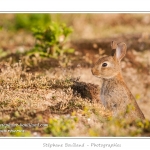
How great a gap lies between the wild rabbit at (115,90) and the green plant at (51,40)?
172 cm

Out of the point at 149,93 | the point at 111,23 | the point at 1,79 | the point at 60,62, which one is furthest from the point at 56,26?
the point at 111,23

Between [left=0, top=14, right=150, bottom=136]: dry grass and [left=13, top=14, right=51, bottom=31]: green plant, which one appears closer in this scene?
[left=0, top=14, right=150, bottom=136]: dry grass

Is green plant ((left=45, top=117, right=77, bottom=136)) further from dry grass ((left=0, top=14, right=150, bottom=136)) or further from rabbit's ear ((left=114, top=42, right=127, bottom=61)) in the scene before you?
rabbit's ear ((left=114, top=42, right=127, bottom=61))

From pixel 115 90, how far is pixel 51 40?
2161mm

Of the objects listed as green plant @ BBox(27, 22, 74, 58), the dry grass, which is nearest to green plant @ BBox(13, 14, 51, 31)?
the dry grass

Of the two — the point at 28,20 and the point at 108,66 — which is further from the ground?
the point at 28,20

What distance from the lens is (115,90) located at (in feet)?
22.5

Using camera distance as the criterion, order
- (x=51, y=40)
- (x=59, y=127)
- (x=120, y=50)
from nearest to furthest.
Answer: (x=59, y=127) < (x=120, y=50) < (x=51, y=40)

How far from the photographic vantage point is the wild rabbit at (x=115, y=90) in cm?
675

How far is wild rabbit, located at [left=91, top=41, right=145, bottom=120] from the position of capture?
675cm

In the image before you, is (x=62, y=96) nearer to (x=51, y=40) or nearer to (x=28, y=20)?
(x=51, y=40)

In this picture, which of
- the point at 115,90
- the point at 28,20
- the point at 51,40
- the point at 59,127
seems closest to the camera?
the point at 59,127

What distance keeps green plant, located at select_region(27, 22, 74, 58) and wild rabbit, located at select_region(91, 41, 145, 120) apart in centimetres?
172

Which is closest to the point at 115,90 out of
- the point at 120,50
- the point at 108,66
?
the point at 108,66
